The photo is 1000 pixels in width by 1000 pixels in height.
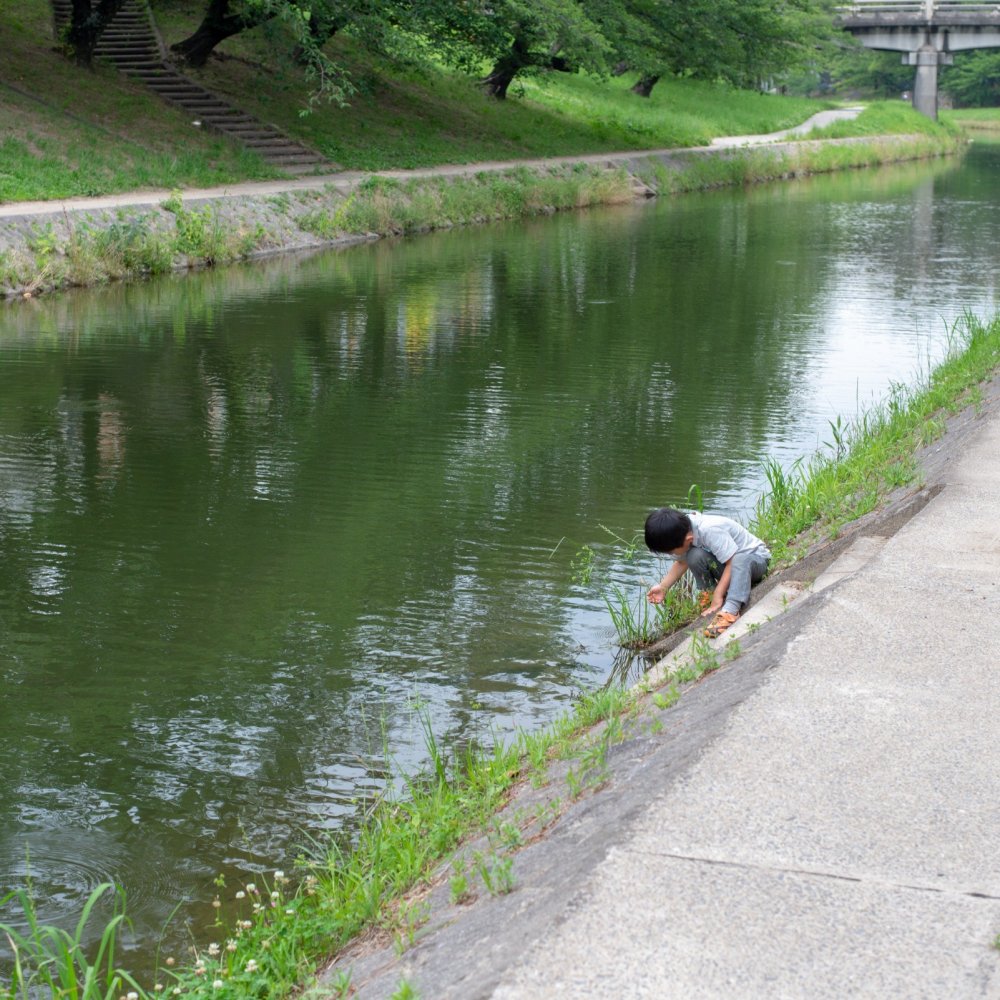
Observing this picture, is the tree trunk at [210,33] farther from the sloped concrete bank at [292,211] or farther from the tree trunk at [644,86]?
the tree trunk at [644,86]

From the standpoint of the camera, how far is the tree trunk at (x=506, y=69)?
3909 centimetres

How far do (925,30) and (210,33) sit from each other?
55.3m

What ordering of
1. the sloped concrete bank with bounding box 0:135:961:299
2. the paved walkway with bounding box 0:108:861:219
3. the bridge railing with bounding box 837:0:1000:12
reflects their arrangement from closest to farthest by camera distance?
the sloped concrete bank with bounding box 0:135:961:299 → the paved walkway with bounding box 0:108:861:219 → the bridge railing with bounding box 837:0:1000:12

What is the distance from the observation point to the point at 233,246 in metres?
24.0

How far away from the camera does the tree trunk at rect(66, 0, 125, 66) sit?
101ft

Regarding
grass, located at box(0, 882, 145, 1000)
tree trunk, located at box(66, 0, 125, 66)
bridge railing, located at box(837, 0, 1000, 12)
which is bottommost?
grass, located at box(0, 882, 145, 1000)

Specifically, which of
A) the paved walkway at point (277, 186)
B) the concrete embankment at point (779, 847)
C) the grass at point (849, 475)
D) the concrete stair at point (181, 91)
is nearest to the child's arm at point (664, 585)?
the grass at point (849, 475)

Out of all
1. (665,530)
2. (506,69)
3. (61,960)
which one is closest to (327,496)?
(665,530)

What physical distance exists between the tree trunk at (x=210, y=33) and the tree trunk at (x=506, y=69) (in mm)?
7983

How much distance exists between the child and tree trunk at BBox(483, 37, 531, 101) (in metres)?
32.2

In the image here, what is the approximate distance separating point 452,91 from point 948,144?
3592cm

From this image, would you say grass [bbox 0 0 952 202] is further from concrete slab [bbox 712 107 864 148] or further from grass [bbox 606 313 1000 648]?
grass [bbox 606 313 1000 648]

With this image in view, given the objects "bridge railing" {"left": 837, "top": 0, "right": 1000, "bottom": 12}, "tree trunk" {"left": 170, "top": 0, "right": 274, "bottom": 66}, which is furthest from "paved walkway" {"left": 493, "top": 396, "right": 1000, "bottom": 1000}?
"bridge railing" {"left": 837, "top": 0, "right": 1000, "bottom": 12}

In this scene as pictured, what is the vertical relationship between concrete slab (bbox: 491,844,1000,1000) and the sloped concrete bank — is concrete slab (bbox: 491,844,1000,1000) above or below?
below
